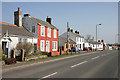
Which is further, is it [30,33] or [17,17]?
[30,33]

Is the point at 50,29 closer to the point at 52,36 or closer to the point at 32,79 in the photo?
the point at 52,36

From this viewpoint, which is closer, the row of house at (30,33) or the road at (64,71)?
the road at (64,71)

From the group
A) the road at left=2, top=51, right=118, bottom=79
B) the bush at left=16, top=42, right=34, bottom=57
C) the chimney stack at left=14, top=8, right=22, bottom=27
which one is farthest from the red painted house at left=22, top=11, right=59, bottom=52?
the road at left=2, top=51, right=118, bottom=79

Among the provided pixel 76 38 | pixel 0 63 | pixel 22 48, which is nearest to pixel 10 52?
pixel 22 48

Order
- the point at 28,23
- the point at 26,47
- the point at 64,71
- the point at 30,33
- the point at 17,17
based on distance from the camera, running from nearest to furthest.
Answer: the point at 64,71, the point at 26,47, the point at 17,17, the point at 30,33, the point at 28,23

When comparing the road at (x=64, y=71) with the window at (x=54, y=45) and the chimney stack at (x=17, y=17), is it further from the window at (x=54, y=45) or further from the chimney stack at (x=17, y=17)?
the window at (x=54, y=45)

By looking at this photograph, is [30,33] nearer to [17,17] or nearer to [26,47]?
[17,17]

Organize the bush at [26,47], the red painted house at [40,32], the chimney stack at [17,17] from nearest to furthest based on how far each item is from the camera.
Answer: the bush at [26,47], the chimney stack at [17,17], the red painted house at [40,32]

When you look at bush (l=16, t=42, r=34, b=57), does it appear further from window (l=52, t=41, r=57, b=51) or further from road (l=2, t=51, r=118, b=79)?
window (l=52, t=41, r=57, b=51)

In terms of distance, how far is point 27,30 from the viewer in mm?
32062

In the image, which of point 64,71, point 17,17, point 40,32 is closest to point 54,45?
point 40,32

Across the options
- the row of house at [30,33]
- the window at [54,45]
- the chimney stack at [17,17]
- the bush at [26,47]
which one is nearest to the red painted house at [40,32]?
the row of house at [30,33]

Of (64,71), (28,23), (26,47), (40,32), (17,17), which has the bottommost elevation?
(64,71)

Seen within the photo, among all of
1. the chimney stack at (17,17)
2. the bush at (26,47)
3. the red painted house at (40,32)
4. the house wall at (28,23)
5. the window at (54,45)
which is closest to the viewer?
the bush at (26,47)
